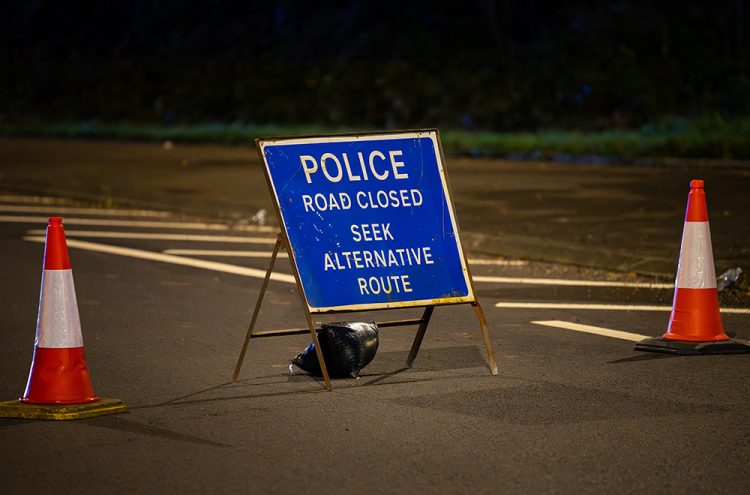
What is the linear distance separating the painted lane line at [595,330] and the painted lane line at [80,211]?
8.71m

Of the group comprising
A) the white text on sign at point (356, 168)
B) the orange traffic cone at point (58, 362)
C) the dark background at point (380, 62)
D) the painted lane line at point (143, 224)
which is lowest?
the orange traffic cone at point (58, 362)

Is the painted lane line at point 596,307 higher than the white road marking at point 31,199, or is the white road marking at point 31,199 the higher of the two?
the white road marking at point 31,199

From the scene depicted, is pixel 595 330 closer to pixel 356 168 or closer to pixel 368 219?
pixel 368 219

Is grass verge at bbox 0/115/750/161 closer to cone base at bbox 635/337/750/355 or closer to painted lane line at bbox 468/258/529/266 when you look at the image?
painted lane line at bbox 468/258/529/266

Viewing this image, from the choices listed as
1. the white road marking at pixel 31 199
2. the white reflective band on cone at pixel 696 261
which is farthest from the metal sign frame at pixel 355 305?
the white road marking at pixel 31 199

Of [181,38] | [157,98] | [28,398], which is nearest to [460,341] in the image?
[28,398]

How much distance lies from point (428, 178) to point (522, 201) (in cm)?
967

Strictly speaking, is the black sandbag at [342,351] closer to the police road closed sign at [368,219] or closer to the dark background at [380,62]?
the police road closed sign at [368,219]

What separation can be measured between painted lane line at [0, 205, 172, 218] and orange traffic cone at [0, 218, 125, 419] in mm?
10281

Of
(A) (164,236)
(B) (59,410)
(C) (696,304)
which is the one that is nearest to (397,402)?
(B) (59,410)

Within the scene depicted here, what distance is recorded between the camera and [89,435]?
266 inches

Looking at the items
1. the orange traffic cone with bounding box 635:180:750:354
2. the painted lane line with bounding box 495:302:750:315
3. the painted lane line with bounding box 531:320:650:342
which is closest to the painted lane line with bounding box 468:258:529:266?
the painted lane line with bounding box 495:302:750:315

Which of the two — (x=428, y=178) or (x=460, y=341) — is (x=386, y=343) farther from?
(x=428, y=178)

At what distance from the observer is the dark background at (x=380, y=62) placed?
103 feet
